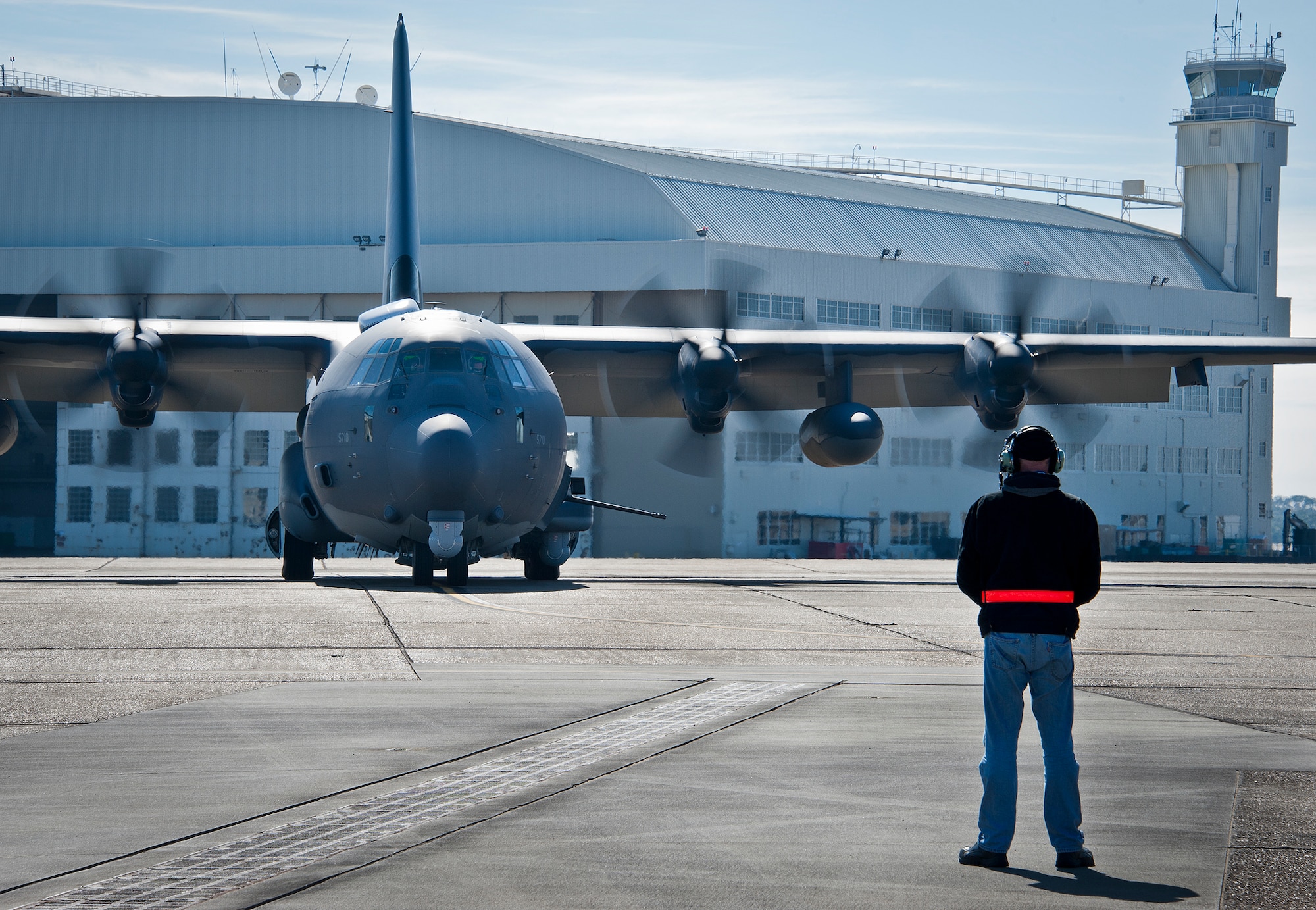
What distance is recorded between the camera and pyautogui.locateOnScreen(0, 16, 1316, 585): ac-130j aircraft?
70.3 ft

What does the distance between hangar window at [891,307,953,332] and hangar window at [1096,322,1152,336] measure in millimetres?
8713

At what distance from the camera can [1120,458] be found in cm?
7269

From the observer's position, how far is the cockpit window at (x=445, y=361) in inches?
851

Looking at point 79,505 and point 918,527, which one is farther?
point 918,527

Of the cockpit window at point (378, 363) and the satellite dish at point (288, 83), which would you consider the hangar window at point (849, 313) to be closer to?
the satellite dish at point (288, 83)

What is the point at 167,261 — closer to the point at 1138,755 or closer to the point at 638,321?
the point at 638,321

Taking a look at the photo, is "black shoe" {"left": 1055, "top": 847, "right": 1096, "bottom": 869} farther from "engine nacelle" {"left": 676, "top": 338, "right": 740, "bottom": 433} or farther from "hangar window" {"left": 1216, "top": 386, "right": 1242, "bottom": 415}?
"hangar window" {"left": 1216, "top": 386, "right": 1242, "bottom": 415}

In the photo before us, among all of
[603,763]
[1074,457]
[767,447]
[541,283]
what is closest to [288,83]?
[541,283]

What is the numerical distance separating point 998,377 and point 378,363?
1249 cm

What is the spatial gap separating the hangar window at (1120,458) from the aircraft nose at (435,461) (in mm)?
56215

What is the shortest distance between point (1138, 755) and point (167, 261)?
198ft

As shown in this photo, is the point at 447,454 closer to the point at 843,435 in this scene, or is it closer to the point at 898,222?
the point at 843,435

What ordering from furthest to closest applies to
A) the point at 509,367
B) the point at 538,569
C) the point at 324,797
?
the point at 538,569 < the point at 509,367 < the point at 324,797

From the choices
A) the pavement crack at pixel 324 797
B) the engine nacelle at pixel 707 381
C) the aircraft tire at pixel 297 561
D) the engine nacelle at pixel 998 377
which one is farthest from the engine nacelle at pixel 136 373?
the pavement crack at pixel 324 797
